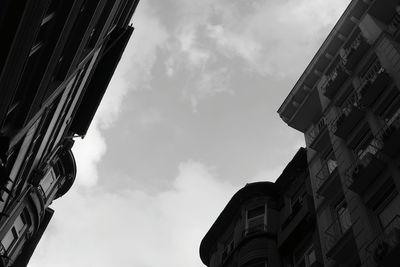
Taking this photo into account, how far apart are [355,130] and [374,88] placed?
200cm

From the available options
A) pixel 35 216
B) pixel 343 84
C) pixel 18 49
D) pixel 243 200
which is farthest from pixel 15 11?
pixel 35 216

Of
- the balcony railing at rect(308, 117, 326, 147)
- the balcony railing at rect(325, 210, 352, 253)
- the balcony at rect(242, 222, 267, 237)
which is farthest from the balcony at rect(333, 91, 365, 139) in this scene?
the balcony at rect(242, 222, 267, 237)

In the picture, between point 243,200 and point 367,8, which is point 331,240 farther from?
point 367,8

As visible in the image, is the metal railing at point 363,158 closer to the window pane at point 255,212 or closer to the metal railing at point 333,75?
the metal railing at point 333,75

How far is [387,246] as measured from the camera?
15.4 metres

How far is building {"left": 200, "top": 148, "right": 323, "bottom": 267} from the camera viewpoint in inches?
939

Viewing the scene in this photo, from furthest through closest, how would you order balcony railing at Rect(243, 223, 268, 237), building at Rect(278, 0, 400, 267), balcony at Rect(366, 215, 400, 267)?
1. balcony railing at Rect(243, 223, 268, 237)
2. building at Rect(278, 0, 400, 267)
3. balcony at Rect(366, 215, 400, 267)

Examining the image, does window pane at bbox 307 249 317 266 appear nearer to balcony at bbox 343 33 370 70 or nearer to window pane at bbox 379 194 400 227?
window pane at bbox 379 194 400 227

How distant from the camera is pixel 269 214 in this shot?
27984 millimetres

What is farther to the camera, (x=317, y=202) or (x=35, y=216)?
(x=35, y=216)

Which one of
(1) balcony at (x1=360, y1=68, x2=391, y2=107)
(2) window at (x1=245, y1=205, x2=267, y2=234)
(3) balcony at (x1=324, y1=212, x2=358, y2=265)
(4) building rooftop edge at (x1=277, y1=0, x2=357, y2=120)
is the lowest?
(3) balcony at (x1=324, y1=212, x2=358, y2=265)

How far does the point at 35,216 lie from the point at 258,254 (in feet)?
49.7

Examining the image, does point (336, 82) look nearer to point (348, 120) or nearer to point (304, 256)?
point (348, 120)

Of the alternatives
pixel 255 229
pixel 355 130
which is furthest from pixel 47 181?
pixel 355 130
